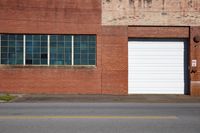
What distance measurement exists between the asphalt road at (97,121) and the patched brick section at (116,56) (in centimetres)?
861

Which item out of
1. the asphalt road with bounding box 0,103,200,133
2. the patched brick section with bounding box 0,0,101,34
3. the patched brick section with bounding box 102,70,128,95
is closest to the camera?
the asphalt road with bounding box 0,103,200,133

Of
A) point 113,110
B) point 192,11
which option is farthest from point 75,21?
point 113,110

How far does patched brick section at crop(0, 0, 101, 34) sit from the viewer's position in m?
23.7

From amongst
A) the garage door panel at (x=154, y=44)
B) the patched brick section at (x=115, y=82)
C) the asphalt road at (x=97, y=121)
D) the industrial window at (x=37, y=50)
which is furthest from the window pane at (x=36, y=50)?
the asphalt road at (x=97, y=121)

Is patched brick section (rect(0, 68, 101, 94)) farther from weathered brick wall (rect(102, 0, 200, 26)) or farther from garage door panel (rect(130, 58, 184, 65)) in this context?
weathered brick wall (rect(102, 0, 200, 26))

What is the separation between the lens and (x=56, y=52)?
24047 mm

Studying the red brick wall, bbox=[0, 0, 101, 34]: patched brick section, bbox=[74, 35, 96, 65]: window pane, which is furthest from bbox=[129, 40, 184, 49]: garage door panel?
the red brick wall

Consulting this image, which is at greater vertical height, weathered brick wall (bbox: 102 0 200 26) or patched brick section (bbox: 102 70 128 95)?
weathered brick wall (bbox: 102 0 200 26)

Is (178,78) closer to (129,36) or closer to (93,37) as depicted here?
(129,36)

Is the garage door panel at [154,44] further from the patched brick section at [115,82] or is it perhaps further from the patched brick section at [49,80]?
the patched brick section at [49,80]

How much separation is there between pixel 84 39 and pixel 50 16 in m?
2.46

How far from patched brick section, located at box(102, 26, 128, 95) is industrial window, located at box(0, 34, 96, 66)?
1036 millimetres

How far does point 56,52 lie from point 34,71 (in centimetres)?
175

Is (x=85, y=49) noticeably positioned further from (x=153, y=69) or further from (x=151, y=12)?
(x=151, y=12)
